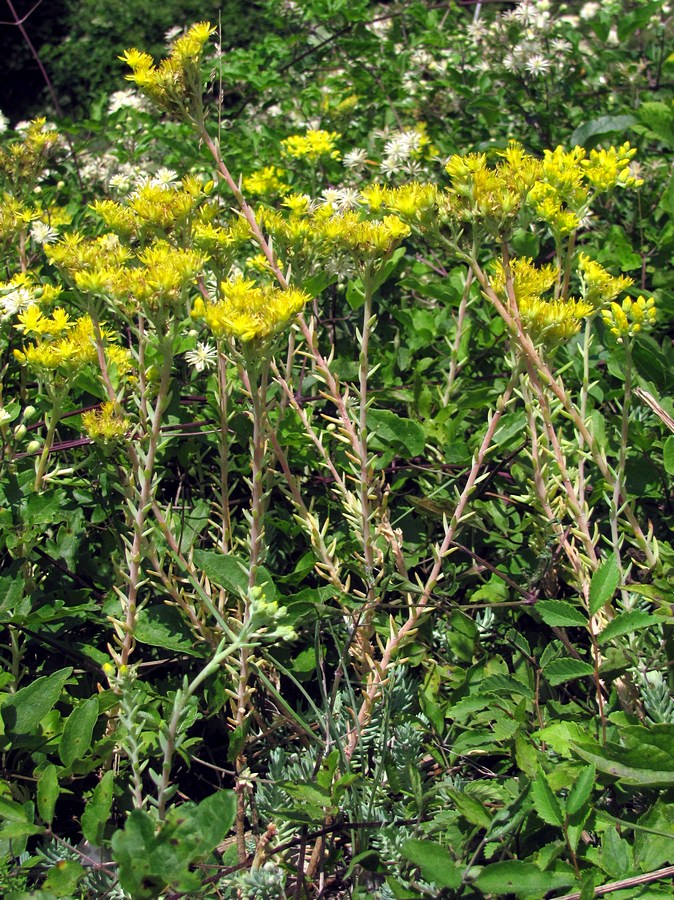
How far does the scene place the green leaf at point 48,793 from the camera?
1.14 meters

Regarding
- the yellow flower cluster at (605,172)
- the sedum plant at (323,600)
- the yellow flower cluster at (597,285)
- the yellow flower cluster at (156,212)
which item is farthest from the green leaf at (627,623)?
the yellow flower cluster at (156,212)

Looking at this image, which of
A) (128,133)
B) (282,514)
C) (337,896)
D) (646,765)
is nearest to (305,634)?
(282,514)

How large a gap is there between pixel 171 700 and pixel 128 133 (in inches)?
90.4

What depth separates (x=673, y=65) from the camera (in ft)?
9.20

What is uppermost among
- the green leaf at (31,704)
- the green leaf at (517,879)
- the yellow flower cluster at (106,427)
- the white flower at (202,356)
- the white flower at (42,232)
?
the white flower at (42,232)

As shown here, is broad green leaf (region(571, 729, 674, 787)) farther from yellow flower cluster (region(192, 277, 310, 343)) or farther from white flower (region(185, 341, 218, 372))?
white flower (region(185, 341, 218, 372))

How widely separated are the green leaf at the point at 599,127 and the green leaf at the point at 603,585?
148 cm

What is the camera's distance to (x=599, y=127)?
2.31m

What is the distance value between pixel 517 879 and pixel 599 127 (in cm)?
196

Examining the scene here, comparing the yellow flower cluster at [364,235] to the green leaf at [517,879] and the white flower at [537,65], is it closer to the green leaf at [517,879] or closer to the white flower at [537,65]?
the green leaf at [517,879]

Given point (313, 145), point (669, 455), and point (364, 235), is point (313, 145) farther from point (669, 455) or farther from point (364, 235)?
point (669, 455)

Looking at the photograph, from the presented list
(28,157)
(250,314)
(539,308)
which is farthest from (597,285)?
(28,157)

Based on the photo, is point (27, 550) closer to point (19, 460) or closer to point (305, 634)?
point (19, 460)

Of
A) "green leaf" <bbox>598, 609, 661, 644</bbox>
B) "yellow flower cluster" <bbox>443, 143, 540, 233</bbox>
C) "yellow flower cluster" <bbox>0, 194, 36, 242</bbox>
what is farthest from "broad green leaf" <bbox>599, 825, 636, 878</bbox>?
"yellow flower cluster" <bbox>0, 194, 36, 242</bbox>
